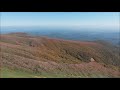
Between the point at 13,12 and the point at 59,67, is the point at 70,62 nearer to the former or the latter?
the point at 59,67

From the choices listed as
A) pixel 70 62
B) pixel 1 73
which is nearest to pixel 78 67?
pixel 70 62

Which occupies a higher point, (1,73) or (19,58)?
(19,58)
